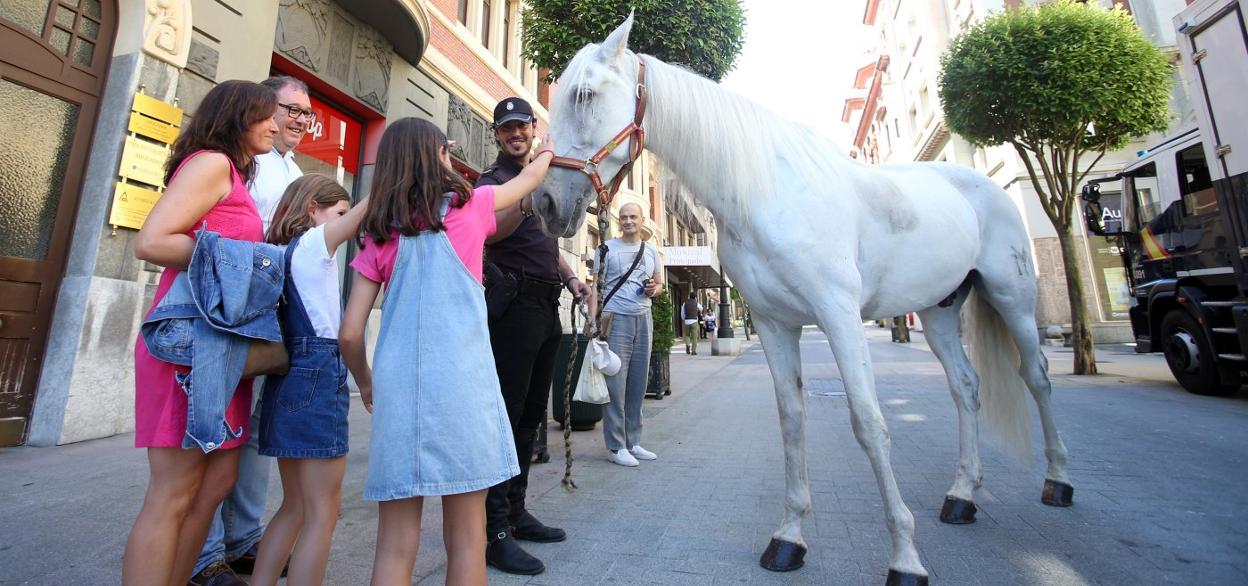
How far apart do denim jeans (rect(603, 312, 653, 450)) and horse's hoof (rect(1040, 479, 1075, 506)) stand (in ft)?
8.22

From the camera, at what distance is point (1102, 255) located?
15.6 metres

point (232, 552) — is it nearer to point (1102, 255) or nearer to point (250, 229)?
point (250, 229)

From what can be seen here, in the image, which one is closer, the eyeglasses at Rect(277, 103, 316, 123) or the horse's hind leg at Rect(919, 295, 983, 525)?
the eyeglasses at Rect(277, 103, 316, 123)

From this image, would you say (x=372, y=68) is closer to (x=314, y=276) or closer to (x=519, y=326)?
(x=519, y=326)

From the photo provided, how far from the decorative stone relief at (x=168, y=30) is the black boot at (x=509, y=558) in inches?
198

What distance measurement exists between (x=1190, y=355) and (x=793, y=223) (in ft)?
23.9

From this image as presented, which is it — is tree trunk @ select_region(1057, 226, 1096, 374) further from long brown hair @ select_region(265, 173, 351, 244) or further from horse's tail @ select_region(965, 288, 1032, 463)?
long brown hair @ select_region(265, 173, 351, 244)

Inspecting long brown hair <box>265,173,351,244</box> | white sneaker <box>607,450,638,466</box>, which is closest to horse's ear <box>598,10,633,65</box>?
long brown hair <box>265,173,351,244</box>

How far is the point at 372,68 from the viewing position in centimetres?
696

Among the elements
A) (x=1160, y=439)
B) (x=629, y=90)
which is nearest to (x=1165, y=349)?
(x=1160, y=439)

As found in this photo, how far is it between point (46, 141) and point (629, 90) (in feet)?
15.8

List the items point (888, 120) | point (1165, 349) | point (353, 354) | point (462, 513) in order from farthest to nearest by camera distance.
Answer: point (888, 120) < point (1165, 349) < point (353, 354) < point (462, 513)

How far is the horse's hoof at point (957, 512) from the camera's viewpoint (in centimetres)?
246

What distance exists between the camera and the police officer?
2111mm
